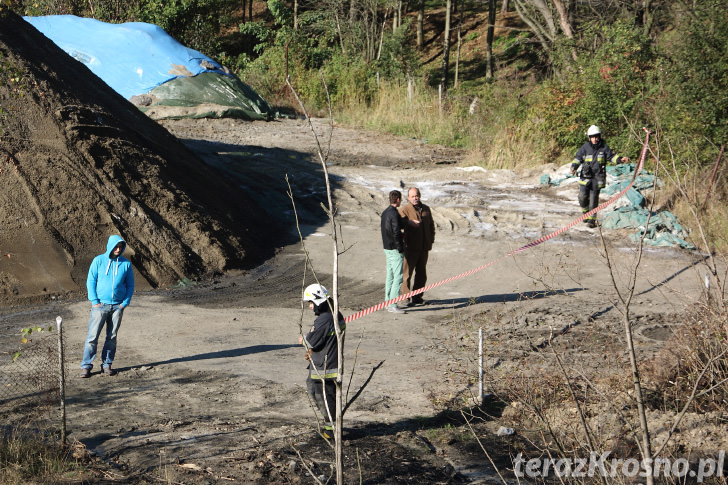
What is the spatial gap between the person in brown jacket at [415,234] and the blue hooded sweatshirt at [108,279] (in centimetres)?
431

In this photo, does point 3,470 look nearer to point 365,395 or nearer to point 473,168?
point 365,395

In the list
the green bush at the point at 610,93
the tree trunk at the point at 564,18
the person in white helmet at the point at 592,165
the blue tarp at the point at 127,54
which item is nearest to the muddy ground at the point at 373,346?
the person in white helmet at the point at 592,165

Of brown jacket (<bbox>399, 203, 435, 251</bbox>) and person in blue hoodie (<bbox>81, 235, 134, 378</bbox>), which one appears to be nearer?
person in blue hoodie (<bbox>81, 235, 134, 378</bbox>)

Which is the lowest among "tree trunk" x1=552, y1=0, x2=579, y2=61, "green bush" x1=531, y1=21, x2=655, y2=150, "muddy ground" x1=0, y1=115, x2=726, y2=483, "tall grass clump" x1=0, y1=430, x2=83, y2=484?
"muddy ground" x1=0, y1=115, x2=726, y2=483

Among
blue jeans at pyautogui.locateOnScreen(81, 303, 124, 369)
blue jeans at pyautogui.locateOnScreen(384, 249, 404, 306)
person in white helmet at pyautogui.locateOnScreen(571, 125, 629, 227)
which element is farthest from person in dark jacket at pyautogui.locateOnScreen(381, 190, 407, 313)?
person in white helmet at pyautogui.locateOnScreen(571, 125, 629, 227)

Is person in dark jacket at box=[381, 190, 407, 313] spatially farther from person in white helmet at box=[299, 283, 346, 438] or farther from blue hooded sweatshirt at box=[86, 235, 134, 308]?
person in white helmet at box=[299, 283, 346, 438]

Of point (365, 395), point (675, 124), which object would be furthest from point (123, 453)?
point (675, 124)

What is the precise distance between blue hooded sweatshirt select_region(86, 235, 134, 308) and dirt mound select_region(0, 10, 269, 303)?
3.72 meters

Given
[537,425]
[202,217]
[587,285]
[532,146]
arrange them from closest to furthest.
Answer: [537,425]
[587,285]
[202,217]
[532,146]

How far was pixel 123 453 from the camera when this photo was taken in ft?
21.4

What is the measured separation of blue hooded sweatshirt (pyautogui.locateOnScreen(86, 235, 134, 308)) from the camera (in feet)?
27.9

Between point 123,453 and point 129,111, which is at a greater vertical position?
point 129,111

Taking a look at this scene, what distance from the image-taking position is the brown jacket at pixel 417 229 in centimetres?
1130

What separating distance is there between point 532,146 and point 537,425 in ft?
47.9
